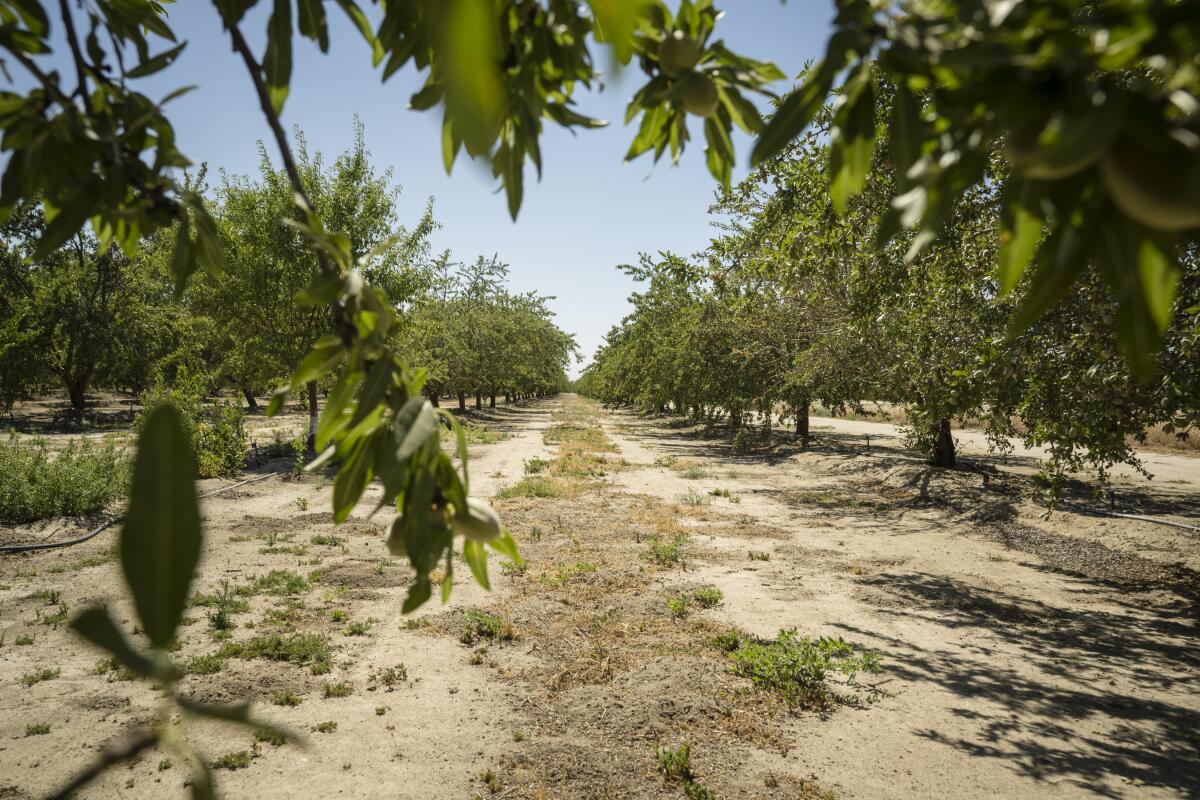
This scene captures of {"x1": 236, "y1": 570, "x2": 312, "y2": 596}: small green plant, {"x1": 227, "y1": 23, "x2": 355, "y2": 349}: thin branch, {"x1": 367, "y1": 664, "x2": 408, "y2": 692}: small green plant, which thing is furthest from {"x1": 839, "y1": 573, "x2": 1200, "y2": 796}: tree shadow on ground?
{"x1": 236, "y1": 570, "x2": 312, "y2": 596}: small green plant

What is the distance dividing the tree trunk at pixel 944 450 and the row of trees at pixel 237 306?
12.2m

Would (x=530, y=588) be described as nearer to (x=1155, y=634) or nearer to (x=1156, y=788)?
(x=1156, y=788)

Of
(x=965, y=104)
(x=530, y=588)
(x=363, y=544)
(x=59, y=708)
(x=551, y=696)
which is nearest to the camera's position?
(x=965, y=104)

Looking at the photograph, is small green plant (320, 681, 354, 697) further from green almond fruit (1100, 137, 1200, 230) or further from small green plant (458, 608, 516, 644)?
green almond fruit (1100, 137, 1200, 230)

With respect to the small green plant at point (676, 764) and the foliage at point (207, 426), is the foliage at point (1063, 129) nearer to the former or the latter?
the small green plant at point (676, 764)

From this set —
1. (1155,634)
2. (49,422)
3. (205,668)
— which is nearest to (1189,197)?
(205,668)

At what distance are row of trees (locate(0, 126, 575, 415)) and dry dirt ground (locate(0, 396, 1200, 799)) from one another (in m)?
3.07

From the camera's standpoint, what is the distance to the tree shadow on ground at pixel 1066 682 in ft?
12.6

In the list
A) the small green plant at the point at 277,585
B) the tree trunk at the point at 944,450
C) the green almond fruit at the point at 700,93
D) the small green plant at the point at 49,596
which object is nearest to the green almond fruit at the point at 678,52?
the green almond fruit at the point at 700,93

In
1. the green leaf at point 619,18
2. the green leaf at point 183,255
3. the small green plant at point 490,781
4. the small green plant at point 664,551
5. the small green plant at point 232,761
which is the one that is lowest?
the small green plant at point 490,781

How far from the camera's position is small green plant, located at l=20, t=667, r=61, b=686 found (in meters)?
4.43

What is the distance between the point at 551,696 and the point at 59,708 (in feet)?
11.0

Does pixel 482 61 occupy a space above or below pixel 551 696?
above

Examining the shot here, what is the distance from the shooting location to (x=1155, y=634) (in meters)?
6.00
